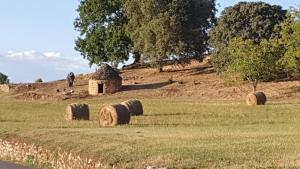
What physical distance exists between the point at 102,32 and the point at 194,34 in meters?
16.8

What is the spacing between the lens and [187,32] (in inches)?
3342

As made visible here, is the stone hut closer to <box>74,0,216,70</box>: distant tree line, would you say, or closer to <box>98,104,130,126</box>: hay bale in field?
<box>74,0,216,70</box>: distant tree line

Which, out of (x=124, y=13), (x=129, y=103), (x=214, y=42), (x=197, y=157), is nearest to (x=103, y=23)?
(x=124, y=13)

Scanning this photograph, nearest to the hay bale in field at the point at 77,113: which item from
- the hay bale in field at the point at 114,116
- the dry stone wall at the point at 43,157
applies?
the hay bale in field at the point at 114,116

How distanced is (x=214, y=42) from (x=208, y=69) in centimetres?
971

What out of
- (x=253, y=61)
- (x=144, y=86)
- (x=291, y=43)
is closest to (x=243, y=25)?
(x=291, y=43)

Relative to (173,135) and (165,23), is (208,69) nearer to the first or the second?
(165,23)

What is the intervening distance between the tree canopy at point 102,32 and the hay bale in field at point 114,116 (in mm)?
58378

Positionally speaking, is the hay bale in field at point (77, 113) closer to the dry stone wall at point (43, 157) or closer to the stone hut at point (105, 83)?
the dry stone wall at point (43, 157)

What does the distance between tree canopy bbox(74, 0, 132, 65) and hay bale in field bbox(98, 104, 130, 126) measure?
58378 millimetres

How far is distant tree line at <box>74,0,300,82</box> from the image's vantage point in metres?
64.3

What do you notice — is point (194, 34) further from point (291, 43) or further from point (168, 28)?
point (291, 43)

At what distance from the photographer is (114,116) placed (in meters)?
34.7

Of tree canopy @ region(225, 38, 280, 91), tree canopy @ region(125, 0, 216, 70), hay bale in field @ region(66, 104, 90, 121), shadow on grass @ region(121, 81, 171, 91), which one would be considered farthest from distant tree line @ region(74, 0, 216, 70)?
hay bale in field @ region(66, 104, 90, 121)
